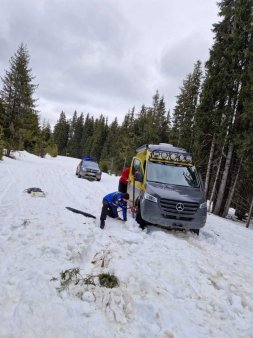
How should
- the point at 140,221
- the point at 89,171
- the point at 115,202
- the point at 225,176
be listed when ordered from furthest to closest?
the point at 89,171 < the point at 225,176 < the point at 115,202 < the point at 140,221

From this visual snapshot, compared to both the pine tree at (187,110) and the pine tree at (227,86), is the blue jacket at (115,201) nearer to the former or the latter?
the pine tree at (227,86)

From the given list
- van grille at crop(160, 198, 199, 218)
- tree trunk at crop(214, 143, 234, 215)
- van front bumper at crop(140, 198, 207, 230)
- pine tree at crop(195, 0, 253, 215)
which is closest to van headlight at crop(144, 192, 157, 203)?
van front bumper at crop(140, 198, 207, 230)

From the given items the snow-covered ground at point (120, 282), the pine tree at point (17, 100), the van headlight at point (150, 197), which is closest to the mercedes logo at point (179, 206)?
the van headlight at point (150, 197)

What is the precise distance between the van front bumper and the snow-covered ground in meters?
0.31

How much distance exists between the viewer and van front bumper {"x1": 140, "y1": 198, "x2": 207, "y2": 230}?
26.7 ft

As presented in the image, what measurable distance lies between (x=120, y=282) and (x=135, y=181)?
561 cm

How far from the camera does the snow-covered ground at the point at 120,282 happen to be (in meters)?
3.56

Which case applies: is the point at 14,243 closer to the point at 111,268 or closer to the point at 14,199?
the point at 111,268

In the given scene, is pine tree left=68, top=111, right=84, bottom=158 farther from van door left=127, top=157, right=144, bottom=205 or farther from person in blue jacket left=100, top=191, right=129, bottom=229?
person in blue jacket left=100, top=191, right=129, bottom=229

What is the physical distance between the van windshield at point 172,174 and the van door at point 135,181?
37 cm

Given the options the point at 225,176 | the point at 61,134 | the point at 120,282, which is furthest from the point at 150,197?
the point at 61,134

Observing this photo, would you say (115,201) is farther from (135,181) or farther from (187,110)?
(187,110)

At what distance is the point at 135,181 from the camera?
10070 mm

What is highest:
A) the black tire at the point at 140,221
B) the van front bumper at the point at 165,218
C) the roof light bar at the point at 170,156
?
the roof light bar at the point at 170,156
